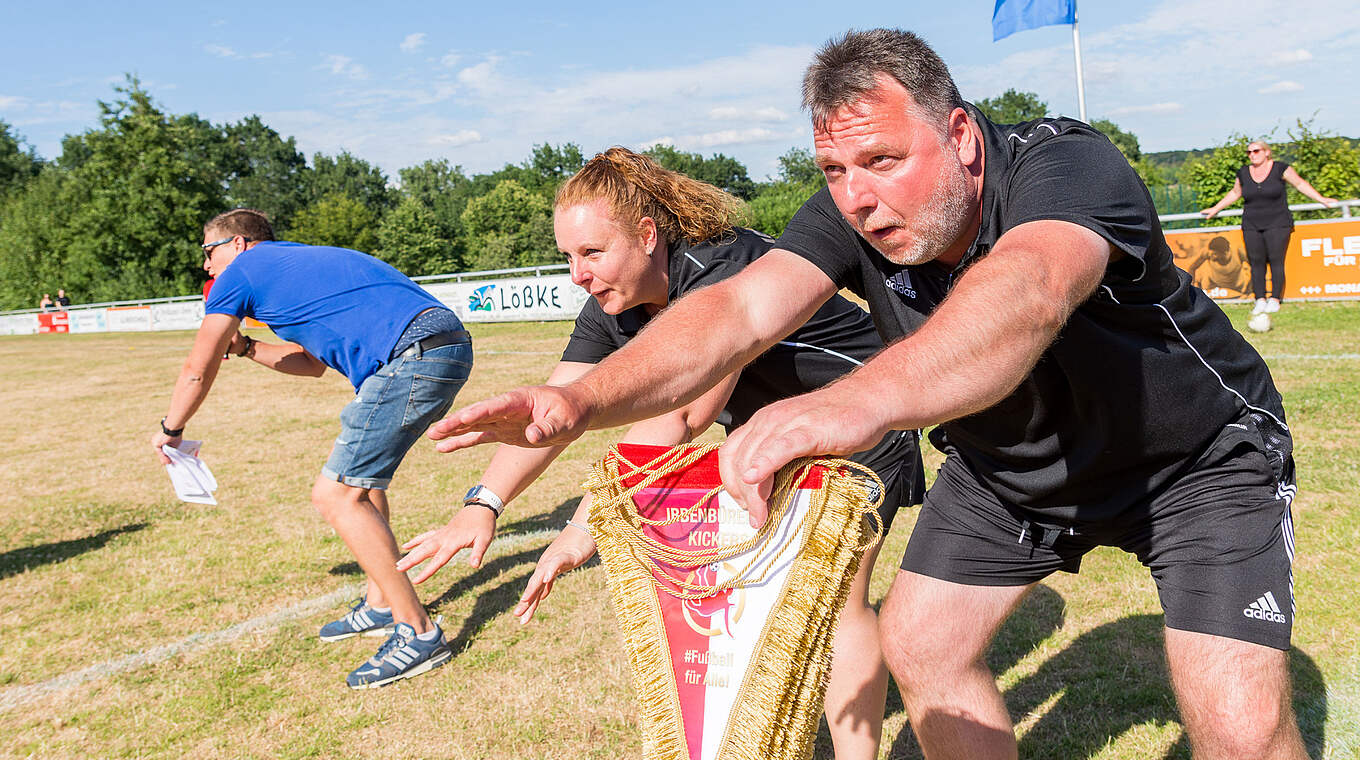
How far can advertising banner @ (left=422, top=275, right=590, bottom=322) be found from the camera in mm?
21547

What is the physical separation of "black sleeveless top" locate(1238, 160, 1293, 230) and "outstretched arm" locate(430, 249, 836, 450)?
12049 mm

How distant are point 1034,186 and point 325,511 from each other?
11.8ft

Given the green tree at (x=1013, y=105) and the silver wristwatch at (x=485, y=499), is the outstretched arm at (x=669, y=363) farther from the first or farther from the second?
the green tree at (x=1013, y=105)

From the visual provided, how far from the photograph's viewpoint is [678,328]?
2051mm

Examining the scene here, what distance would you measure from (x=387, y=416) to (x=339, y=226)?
7352 cm

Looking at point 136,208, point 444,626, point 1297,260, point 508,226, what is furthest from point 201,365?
point 508,226

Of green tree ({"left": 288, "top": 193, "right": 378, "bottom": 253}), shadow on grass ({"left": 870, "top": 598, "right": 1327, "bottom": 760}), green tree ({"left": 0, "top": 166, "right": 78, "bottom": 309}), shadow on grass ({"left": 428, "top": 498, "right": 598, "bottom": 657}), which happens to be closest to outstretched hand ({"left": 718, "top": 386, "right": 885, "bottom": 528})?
shadow on grass ({"left": 870, "top": 598, "right": 1327, "bottom": 760})

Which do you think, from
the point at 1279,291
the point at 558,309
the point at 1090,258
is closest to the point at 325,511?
the point at 1090,258

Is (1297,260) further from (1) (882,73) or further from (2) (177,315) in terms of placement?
(2) (177,315)

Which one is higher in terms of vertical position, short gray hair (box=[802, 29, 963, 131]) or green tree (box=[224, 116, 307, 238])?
green tree (box=[224, 116, 307, 238])

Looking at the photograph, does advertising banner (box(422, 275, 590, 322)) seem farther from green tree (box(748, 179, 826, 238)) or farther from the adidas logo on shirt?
the adidas logo on shirt

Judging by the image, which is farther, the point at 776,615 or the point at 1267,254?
the point at 1267,254

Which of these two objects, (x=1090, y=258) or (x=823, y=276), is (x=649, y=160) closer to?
(x=823, y=276)

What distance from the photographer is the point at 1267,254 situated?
12289 mm
